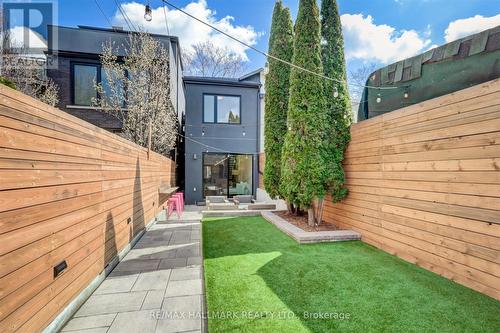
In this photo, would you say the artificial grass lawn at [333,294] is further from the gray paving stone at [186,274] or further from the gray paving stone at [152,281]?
the gray paving stone at [152,281]

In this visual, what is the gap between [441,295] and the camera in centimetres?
279

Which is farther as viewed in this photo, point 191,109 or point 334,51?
point 191,109

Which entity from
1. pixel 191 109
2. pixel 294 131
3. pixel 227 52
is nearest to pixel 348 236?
pixel 294 131

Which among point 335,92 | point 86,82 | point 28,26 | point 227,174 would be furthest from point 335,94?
point 28,26

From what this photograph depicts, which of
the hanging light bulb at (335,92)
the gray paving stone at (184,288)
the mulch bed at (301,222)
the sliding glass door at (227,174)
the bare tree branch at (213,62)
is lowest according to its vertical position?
the mulch bed at (301,222)

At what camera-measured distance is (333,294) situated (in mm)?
2838

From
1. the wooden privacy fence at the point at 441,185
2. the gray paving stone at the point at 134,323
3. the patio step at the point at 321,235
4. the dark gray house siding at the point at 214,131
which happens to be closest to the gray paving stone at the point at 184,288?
the gray paving stone at the point at 134,323

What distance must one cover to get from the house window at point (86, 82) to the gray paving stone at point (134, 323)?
8.77 metres

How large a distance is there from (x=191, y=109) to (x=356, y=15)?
7790mm

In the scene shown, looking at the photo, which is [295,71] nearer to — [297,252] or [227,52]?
[297,252]

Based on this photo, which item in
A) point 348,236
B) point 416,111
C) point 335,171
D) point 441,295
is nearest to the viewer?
point 441,295

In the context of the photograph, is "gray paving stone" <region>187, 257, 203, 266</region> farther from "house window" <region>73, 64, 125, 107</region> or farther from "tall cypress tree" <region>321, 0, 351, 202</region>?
"house window" <region>73, 64, 125, 107</region>

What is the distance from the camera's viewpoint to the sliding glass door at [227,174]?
11617mm

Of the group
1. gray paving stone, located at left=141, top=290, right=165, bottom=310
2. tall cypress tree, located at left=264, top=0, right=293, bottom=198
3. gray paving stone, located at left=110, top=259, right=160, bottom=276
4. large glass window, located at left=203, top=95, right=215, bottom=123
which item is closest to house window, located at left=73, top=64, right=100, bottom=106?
large glass window, located at left=203, top=95, right=215, bottom=123
